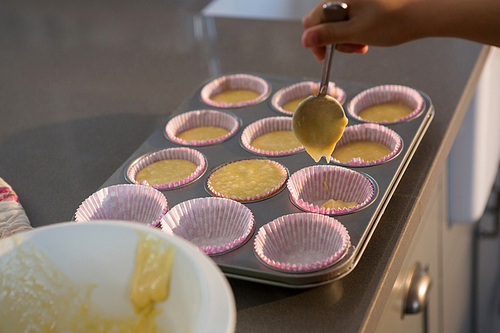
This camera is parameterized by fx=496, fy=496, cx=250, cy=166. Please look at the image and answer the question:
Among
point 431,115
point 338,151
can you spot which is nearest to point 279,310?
point 338,151

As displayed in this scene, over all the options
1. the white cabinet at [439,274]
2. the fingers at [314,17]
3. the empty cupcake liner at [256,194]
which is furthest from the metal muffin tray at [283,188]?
the fingers at [314,17]

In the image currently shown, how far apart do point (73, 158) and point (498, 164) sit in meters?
Answer: 1.72

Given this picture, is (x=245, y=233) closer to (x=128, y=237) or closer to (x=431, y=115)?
(x=128, y=237)

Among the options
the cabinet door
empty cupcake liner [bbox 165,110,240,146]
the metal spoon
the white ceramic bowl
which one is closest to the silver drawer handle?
the cabinet door

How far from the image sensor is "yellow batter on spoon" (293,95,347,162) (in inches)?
42.7

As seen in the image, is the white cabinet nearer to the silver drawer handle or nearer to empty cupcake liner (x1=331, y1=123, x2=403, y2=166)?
the silver drawer handle

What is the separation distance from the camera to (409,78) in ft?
4.99

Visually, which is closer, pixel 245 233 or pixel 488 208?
pixel 245 233

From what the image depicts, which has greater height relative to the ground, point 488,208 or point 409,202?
point 409,202

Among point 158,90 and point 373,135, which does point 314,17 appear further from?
point 158,90

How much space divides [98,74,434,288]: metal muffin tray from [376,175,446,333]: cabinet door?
0.16 metres

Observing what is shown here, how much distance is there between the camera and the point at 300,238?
38.2 inches

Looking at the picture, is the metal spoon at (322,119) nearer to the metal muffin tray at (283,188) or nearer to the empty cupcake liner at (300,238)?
the metal muffin tray at (283,188)

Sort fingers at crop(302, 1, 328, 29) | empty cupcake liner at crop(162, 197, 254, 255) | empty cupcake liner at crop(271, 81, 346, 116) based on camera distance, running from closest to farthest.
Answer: empty cupcake liner at crop(162, 197, 254, 255) → fingers at crop(302, 1, 328, 29) → empty cupcake liner at crop(271, 81, 346, 116)
